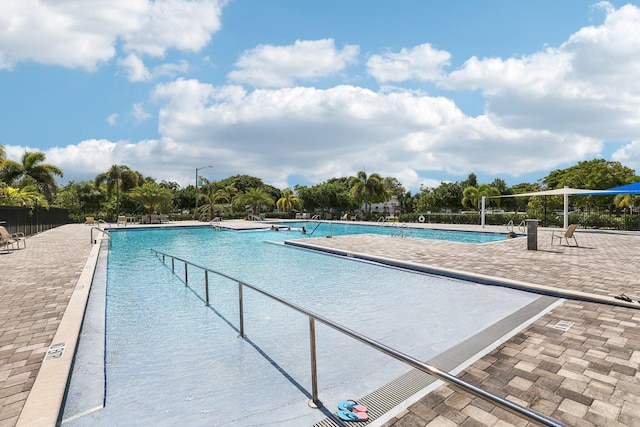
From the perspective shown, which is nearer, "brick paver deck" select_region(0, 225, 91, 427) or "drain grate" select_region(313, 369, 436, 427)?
"drain grate" select_region(313, 369, 436, 427)

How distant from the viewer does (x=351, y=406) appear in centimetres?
283

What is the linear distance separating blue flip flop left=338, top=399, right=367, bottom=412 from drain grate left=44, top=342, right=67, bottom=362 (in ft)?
10.1

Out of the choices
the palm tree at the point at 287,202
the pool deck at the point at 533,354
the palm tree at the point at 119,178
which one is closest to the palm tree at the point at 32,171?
the palm tree at the point at 119,178

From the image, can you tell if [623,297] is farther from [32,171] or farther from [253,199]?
[32,171]

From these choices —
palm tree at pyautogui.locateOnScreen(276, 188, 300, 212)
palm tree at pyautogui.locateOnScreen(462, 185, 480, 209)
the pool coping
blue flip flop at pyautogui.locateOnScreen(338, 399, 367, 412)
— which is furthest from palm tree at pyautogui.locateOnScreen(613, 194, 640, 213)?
the pool coping

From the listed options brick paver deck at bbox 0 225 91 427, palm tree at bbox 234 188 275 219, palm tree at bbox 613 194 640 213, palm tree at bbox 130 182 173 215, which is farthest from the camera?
palm tree at bbox 234 188 275 219

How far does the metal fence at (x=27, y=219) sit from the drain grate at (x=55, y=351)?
15.7m

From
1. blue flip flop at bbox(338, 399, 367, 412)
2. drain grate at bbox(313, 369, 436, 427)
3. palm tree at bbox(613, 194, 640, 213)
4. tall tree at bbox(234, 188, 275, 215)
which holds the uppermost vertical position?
tall tree at bbox(234, 188, 275, 215)

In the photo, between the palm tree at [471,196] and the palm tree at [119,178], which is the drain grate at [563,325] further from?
the palm tree at [471,196]

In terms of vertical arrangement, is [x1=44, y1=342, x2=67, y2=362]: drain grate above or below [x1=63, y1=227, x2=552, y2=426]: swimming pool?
above

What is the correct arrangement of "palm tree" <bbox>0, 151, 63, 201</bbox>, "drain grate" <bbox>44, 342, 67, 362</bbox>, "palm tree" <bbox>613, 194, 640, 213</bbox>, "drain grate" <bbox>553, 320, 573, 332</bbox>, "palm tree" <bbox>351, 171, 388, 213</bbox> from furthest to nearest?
"palm tree" <bbox>351, 171, 388, 213</bbox>
"palm tree" <bbox>613, 194, 640, 213</bbox>
"palm tree" <bbox>0, 151, 63, 201</bbox>
"drain grate" <bbox>553, 320, 573, 332</bbox>
"drain grate" <bbox>44, 342, 67, 362</bbox>

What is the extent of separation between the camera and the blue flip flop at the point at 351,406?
2.80 m

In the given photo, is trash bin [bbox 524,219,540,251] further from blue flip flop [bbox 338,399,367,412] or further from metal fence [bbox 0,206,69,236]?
metal fence [bbox 0,206,69,236]

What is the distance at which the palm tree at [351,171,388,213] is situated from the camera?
122ft
